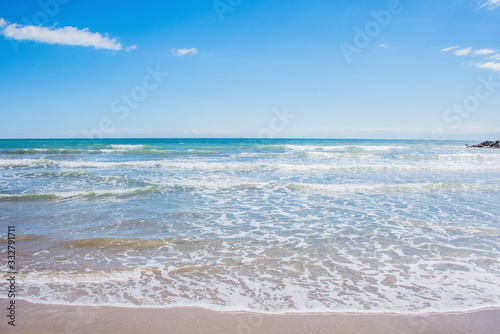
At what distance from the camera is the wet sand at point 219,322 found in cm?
307

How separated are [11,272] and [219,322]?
359 centimetres

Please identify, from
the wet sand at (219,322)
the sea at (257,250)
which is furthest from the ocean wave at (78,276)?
the wet sand at (219,322)

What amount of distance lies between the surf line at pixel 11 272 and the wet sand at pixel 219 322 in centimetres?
6

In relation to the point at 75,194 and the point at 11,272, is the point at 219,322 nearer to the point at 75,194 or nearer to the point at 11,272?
the point at 11,272

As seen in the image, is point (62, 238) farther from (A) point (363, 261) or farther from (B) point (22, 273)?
(A) point (363, 261)

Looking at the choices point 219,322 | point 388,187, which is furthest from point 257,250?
point 388,187

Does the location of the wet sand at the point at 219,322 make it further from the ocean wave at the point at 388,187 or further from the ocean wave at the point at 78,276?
the ocean wave at the point at 388,187

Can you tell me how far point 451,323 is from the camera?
321cm

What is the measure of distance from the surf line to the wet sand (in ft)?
0.19

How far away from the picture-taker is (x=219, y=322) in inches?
125

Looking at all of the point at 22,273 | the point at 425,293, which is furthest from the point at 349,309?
the point at 22,273

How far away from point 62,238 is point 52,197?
504cm

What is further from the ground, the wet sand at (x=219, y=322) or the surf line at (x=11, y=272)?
the surf line at (x=11, y=272)

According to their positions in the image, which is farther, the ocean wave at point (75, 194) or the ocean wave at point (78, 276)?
the ocean wave at point (75, 194)
